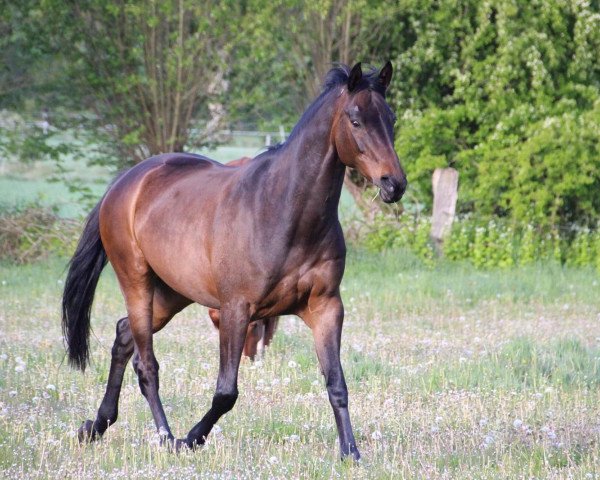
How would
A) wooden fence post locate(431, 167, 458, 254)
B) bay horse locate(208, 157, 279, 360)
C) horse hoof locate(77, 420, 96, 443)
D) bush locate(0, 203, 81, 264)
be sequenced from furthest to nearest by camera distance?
wooden fence post locate(431, 167, 458, 254), bush locate(0, 203, 81, 264), bay horse locate(208, 157, 279, 360), horse hoof locate(77, 420, 96, 443)

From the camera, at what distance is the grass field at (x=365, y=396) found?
18.6 feet

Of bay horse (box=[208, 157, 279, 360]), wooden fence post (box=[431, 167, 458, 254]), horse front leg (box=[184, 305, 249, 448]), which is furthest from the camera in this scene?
wooden fence post (box=[431, 167, 458, 254])

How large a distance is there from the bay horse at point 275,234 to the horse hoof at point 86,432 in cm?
1

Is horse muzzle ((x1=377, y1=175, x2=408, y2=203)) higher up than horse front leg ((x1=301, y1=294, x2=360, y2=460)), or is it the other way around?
horse muzzle ((x1=377, y1=175, x2=408, y2=203))

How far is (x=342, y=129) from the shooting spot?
5.65m

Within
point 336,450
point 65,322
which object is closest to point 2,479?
point 336,450

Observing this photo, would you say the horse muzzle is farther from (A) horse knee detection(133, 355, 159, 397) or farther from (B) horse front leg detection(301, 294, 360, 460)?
(A) horse knee detection(133, 355, 159, 397)

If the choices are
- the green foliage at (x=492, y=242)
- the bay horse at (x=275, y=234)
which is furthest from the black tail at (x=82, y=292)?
the green foliage at (x=492, y=242)

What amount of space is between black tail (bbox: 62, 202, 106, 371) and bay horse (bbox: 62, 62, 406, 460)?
0.62m

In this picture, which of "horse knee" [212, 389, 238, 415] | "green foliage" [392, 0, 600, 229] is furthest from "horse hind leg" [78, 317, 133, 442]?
"green foliage" [392, 0, 600, 229]

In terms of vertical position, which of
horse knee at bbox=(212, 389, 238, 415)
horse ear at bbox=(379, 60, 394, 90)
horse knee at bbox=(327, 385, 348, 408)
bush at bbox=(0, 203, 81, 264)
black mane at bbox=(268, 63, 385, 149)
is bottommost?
bush at bbox=(0, 203, 81, 264)

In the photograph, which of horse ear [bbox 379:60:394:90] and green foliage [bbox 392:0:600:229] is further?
green foliage [bbox 392:0:600:229]

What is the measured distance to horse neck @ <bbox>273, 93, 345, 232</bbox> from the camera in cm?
582

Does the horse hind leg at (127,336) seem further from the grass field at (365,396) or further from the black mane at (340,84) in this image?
the black mane at (340,84)
